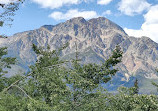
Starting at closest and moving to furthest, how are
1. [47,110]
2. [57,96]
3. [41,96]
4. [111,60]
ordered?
1. [47,110]
2. [57,96]
3. [41,96]
4. [111,60]

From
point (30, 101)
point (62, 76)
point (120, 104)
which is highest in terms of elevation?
point (62, 76)

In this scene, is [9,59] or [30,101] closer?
Answer: [30,101]

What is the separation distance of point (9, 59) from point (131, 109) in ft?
85.7

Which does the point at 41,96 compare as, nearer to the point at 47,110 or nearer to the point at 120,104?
the point at 47,110

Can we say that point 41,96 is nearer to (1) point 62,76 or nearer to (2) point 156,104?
(1) point 62,76

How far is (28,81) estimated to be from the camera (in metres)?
12.2

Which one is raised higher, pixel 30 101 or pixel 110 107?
pixel 30 101

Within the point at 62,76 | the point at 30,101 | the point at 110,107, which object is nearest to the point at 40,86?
the point at 62,76

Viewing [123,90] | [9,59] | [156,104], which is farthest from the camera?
[9,59]

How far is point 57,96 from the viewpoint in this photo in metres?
10.4

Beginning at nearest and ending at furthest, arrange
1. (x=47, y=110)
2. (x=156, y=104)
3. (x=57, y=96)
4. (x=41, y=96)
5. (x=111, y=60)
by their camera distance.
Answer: (x=47, y=110)
(x=57, y=96)
(x=41, y=96)
(x=156, y=104)
(x=111, y=60)

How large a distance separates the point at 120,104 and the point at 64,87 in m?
3.19

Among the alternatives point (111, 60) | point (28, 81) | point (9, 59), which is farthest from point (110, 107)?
point (9, 59)

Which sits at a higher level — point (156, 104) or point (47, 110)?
point (47, 110)
